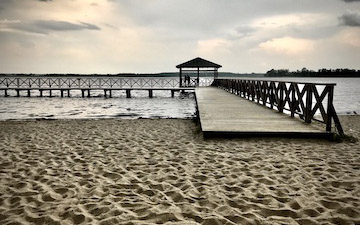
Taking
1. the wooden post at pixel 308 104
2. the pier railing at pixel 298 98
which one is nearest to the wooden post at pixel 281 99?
the pier railing at pixel 298 98

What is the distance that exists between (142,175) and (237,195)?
148 cm

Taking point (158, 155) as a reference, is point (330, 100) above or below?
above

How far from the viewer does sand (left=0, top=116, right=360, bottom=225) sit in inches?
109

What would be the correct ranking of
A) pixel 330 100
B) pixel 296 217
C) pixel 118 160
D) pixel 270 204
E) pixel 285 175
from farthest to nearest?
pixel 330 100, pixel 118 160, pixel 285 175, pixel 270 204, pixel 296 217

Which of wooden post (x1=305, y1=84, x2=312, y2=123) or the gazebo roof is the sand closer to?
wooden post (x1=305, y1=84, x2=312, y2=123)

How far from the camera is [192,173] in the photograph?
4.04 metres

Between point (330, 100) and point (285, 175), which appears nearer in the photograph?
point (285, 175)

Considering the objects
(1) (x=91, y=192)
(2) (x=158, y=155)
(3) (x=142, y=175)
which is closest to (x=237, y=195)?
(3) (x=142, y=175)

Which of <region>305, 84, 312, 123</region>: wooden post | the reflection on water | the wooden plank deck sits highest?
<region>305, 84, 312, 123</region>: wooden post

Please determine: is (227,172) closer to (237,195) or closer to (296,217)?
(237,195)

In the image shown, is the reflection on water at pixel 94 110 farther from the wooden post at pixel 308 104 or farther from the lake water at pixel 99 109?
the wooden post at pixel 308 104

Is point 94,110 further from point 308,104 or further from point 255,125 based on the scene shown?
point 308,104

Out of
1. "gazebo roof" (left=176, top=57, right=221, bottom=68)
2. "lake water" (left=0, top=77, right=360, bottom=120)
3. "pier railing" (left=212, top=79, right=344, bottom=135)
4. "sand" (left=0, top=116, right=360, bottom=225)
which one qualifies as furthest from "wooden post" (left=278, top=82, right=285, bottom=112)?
"gazebo roof" (left=176, top=57, right=221, bottom=68)

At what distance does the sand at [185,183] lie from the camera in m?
2.78
